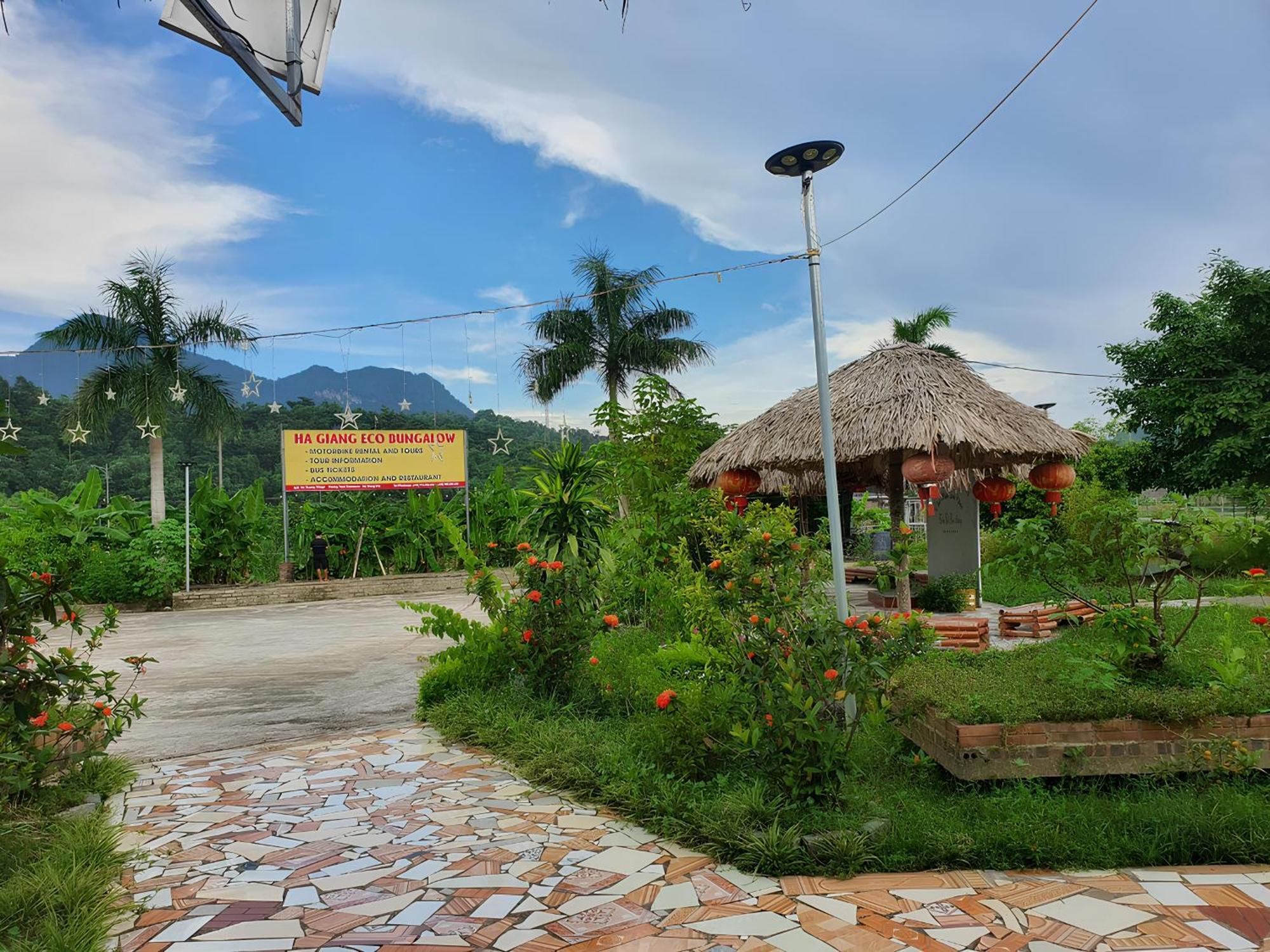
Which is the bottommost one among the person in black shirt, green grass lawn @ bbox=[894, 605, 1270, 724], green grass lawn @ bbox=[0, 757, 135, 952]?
green grass lawn @ bbox=[0, 757, 135, 952]

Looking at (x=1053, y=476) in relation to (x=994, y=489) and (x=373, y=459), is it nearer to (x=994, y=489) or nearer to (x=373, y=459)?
(x=994, y=489)

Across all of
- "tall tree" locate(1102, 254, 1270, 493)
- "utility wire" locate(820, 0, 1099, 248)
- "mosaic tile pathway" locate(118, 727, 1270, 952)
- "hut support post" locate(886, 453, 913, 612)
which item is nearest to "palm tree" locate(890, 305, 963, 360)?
"tall tree" locate(1102, 254, 1270, 493)

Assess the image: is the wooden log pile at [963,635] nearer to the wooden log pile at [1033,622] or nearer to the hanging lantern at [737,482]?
the wooden log pile at [1033,622]

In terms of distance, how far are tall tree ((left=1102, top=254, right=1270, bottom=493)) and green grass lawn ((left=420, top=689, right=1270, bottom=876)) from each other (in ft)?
44.1

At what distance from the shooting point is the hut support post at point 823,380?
4164 millimetres

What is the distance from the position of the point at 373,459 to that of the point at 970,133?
46.7 feet

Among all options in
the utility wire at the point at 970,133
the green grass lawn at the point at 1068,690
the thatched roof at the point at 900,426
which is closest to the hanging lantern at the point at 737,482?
the thatched roof at the point at 900,426

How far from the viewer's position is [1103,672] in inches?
153

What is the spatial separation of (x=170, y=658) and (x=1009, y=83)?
10266 mm

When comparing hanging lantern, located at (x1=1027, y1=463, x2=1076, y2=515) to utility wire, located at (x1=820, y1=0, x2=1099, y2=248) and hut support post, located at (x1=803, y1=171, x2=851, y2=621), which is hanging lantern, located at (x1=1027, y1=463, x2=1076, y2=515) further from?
hut support post, located at (x1=803, y1=171, x2=851, y2=621)

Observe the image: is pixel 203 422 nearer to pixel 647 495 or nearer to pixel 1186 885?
pixel 647 495

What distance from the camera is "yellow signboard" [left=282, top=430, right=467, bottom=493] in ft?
55.6

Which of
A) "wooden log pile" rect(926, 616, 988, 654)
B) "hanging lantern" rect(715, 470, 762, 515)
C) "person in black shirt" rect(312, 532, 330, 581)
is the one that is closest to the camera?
"wooden log pile" rect(926, 616, 988, 654)

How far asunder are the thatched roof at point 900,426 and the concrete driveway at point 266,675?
4.55 meters
